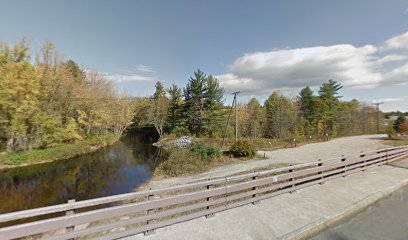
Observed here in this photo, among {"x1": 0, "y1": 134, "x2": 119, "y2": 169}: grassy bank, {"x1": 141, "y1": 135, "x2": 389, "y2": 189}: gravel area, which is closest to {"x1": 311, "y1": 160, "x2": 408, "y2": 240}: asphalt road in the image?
{"x1": 141, "y1": 135, "x2": 389, "y2": 189}: gravel area

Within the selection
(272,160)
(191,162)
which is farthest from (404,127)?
(191,162)

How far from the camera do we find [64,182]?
42.1 feet

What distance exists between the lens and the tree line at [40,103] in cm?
1669

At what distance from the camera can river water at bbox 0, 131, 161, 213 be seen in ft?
33.2

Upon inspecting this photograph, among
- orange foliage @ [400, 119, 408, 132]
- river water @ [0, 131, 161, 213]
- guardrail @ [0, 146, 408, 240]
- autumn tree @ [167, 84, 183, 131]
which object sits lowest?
river water @ [0, 131, 161, 213]

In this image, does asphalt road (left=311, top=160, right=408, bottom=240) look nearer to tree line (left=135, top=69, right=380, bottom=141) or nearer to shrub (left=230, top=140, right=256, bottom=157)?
shrub (left=230, top=140, right=256, bottom=157)

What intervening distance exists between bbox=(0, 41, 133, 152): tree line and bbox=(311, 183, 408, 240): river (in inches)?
888

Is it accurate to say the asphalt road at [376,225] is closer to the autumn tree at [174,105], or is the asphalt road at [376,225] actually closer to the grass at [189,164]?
the grass at [189,164]

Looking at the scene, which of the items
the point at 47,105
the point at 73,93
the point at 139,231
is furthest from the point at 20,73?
the point at 139,231

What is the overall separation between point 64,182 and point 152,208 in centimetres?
1232

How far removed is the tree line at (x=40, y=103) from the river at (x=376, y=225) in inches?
888

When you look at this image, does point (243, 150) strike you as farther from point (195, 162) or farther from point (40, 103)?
point (40, 103)

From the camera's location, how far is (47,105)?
2097 cm

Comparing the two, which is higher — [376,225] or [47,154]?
[376,225]
